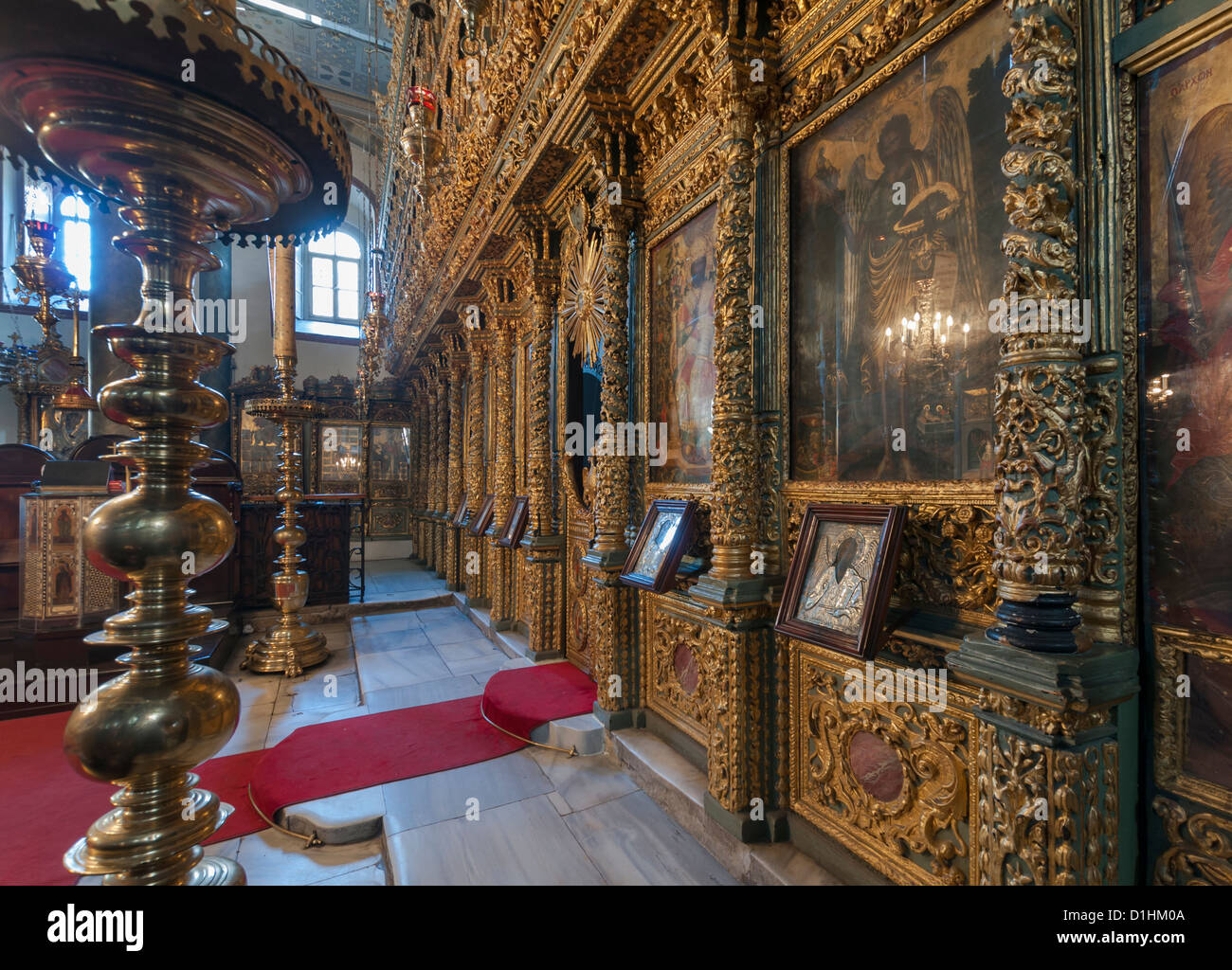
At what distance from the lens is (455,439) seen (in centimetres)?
887

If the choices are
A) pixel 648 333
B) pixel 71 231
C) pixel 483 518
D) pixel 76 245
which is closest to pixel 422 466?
pixel 483 518

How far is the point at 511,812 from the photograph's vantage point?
9.05 feet

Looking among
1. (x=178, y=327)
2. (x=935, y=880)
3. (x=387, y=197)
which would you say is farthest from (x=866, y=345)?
(x=387, y=197)

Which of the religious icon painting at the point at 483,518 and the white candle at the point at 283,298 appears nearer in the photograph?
the white candle at the point at 283,298

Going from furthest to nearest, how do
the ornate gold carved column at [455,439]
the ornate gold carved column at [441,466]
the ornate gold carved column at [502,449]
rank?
the ornate gold carved column at [441,466] → the ornate gold carved column at [455,439] → the ornate gold carved column at [502,449]

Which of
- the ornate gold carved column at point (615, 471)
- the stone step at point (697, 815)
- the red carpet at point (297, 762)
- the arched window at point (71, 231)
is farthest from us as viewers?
the arched window at point (71, 231)

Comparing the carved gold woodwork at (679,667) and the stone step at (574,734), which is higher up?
the carved gold woodwork at (679,667)

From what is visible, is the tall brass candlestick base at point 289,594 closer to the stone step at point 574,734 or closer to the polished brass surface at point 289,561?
the polished brass surface at point 289,561

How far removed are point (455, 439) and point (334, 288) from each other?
33.9 ft

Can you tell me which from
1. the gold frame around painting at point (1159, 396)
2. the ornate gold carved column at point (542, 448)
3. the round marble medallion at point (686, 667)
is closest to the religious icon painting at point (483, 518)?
the ornate gold carved column at point (542, 448)

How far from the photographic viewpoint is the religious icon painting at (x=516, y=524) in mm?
5567

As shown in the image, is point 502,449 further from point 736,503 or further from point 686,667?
point 736,503

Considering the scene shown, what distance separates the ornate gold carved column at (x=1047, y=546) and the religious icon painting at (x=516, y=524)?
15.1 ft

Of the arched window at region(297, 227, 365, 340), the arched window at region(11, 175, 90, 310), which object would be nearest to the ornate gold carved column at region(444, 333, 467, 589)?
the arched window at region(297, 227, 365, 340)
